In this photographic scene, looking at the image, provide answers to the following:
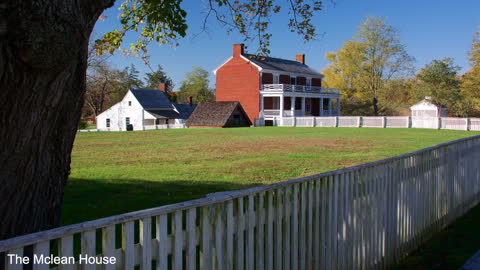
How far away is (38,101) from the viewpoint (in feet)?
10.3

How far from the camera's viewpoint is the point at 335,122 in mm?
45375

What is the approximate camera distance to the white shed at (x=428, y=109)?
52947 mm

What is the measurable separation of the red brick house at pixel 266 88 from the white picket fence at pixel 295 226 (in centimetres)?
4534

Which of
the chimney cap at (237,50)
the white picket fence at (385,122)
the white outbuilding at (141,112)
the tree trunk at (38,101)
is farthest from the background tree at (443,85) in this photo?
the tree trunk at (38,101)

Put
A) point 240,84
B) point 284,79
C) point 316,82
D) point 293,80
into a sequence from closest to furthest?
point 240,84 < point 284,79 < point 293,80 < point 316,82

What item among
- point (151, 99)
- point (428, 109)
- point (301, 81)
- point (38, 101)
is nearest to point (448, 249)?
point (38, 101)

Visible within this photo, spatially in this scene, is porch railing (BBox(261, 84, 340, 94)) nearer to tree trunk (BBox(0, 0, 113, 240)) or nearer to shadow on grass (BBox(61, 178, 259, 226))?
shadow on grass (BBox(61, 178, 259, 226))

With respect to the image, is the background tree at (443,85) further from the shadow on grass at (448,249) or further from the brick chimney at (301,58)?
the shadow on grass at (448,249)

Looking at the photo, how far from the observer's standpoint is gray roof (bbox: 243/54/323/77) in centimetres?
5584

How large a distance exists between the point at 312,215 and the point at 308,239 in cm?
20

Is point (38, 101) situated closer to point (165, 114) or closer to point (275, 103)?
point (275, 103)

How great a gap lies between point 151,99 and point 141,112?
Result: 130 inches

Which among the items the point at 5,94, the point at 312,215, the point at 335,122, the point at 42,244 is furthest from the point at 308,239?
the point at 335,122

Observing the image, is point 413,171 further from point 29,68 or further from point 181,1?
point 29,68
